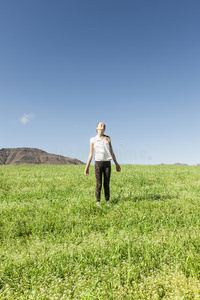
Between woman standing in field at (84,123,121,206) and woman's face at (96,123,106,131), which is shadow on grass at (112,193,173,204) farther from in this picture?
woman's face at (96,123,106,131)

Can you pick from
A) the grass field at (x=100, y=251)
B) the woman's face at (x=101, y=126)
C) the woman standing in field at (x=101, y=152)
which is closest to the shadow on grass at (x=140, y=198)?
the grass field at (x=100, y=251)

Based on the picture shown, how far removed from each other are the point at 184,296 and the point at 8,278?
2802mm

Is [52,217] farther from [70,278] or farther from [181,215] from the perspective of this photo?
[181,215]

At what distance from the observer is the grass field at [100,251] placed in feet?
10.9

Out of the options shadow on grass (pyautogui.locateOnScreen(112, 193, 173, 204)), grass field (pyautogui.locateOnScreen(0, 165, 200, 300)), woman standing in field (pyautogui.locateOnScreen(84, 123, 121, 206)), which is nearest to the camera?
grass field (pyautogui.locateOnScreen(0, 165, 200, 300))

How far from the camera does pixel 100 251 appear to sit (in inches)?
170

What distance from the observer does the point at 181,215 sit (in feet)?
21.9

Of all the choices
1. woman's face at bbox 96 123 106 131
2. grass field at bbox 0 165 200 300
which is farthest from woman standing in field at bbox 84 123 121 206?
grass field at bbox 0 165 200 300

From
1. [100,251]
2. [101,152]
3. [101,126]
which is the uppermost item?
[101,126]

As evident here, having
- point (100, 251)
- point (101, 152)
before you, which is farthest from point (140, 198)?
point (100, 251)

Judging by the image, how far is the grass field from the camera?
10.9 feet

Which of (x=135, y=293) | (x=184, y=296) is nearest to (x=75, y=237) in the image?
(x=135, y=293)

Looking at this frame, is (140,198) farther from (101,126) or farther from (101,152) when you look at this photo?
(101,126)

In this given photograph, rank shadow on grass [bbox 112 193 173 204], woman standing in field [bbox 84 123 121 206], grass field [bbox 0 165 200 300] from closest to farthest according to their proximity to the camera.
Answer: grass field [bbox 0 165 200 300]
woman standing in field [bbox 84 123 121 206]
shadow on grass [bbox 112 193 173 204]
